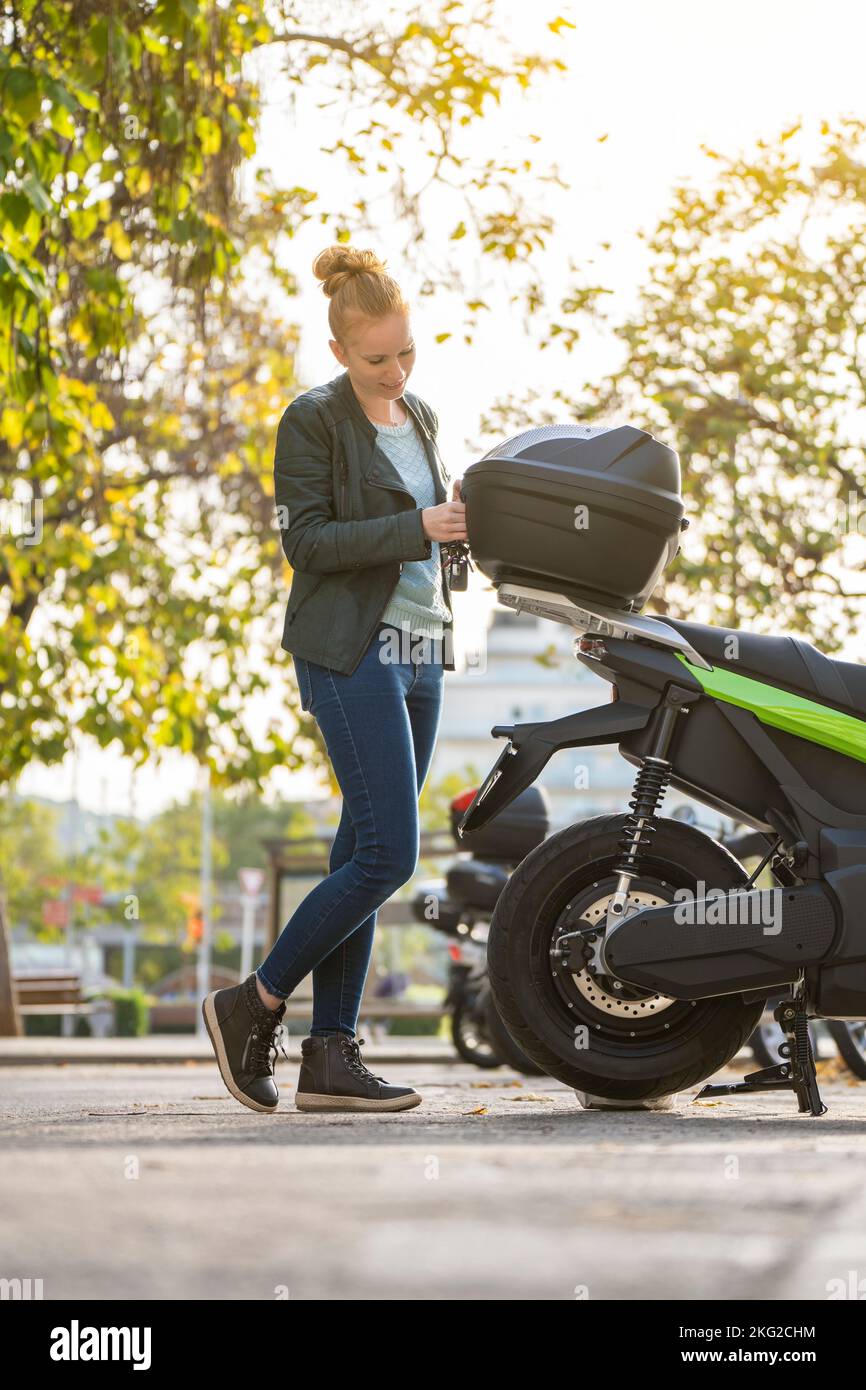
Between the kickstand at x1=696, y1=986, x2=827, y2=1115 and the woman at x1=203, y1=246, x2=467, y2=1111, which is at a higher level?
the woman at x1=203, y1=246, x2=467, y2=1111

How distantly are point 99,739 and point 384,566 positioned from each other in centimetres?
1255

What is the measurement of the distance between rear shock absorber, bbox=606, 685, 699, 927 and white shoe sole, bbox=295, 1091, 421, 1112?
72 centimetres

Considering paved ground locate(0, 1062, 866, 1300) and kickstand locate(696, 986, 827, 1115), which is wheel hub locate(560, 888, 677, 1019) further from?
paved ground locate(0, 1062, 866, 1300)

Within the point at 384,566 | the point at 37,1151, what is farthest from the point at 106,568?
the point at 37,1151

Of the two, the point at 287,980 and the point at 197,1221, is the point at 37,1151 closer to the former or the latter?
the point at 197,1221

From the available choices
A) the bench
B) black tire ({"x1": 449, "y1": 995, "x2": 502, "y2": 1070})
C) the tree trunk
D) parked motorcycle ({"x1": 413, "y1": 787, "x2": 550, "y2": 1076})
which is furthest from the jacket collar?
the bench

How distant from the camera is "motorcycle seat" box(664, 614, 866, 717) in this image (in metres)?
4.40

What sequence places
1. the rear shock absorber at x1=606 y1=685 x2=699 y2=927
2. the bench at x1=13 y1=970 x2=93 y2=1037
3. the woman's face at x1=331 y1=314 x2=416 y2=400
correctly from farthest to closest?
the bench at x1=13 y1=970 x2=93 y2=1037 → the woman's face at x1=331 y1=314 x2=416 y2=400 → the rear shock absorber at x1=606 y1=685 x2=699 y2=927

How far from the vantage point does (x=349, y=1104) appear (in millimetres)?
4461

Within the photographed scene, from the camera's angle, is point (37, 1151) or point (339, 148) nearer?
point (37, 1151)

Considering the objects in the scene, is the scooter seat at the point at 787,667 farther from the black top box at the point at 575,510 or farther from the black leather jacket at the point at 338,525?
the black leather jacket at the point at 338,525

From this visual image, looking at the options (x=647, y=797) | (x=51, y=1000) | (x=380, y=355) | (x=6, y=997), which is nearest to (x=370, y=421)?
(x=380, y=355)

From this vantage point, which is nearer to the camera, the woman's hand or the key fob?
the woman's hand

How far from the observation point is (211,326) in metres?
13.9
